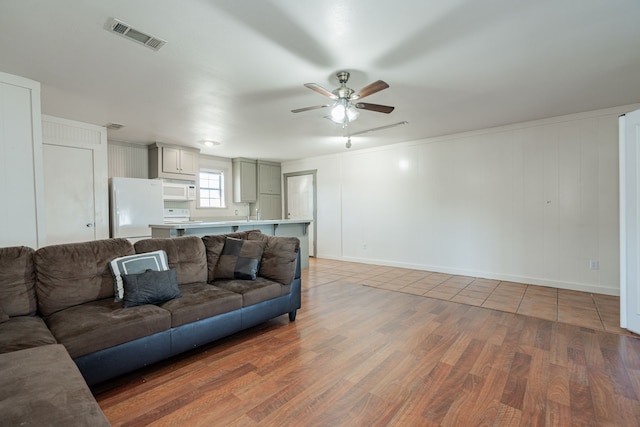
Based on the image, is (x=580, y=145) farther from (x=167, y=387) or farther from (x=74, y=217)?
(x=74, y=217)

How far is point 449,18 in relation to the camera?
80.4 inches

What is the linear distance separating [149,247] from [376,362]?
223 cm

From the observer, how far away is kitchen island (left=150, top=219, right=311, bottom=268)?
4.23 meters

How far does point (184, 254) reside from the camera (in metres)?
2.88

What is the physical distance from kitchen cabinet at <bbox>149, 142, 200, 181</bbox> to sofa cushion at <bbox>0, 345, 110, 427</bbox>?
4.71 m

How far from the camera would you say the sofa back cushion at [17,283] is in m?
1.98

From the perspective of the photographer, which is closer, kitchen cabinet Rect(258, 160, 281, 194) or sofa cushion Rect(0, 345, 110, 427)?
sofa cushion Rect(0, 345, 110, 427)

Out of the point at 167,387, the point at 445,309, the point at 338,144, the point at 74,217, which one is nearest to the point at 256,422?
the point at 167,387

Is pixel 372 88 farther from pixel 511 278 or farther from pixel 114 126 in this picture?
pixel 114 126

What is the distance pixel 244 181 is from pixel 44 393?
6368mm

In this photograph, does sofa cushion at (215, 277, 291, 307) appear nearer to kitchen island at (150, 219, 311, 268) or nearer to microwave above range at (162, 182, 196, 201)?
kitchen island at (150, 219, 311, 268)

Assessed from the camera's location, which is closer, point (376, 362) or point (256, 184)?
point (376, 362)

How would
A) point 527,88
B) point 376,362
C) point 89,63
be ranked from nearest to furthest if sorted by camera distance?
point 376,362 → point 89,63 → point 527,88

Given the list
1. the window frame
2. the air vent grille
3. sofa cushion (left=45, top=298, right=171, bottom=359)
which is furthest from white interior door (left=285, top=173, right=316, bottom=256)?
sofa cushion (left=45, top=298, right=171, bottom=359)
